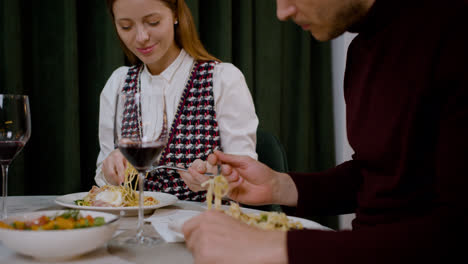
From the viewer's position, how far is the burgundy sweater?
0.60 m

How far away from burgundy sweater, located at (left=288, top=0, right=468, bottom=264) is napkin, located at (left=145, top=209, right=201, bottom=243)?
0.88 feet

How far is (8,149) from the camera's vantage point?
96cm

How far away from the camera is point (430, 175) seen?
0.79 metres

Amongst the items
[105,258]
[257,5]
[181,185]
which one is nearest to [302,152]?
[257,5]

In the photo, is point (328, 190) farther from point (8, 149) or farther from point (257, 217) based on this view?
point (8, 149)

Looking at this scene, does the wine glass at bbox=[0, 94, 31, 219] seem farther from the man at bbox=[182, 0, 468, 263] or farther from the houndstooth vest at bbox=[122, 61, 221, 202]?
the houndstooth vest at bbox=[122, 61, 221, 202]

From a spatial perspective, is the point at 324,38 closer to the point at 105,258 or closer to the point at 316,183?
Result: the point at 316,183

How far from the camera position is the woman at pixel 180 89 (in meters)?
1.73

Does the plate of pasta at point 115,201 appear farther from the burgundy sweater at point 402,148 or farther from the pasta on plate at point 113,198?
the burgundy sweater at point 402,148

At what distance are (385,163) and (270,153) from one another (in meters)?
0.92

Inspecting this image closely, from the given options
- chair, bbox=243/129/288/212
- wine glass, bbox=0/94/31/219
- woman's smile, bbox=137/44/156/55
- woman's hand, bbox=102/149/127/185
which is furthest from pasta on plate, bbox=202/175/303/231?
woman's smile, bbox=137/44/156/55

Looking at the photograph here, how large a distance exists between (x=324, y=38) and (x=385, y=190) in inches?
15.8

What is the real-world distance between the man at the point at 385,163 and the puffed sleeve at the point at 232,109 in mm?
687

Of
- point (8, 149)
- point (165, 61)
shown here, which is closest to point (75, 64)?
point (165, 61)
